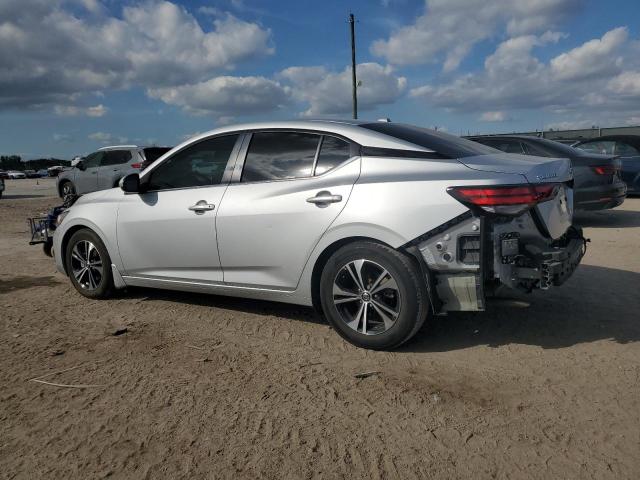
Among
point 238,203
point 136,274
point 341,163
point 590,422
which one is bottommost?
point 590,422

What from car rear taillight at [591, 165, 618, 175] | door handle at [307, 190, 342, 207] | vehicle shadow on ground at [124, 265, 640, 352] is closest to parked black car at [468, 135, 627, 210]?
A: car rear taillight at [591, 165, 618, 175]

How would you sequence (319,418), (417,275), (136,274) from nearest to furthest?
(319,418) < (417,275) < (136,274)

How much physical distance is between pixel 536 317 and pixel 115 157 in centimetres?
1305

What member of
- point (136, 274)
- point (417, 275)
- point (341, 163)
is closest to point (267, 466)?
point (417, 275)

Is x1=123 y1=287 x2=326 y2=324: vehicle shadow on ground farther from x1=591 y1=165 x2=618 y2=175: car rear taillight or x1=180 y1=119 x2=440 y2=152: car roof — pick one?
x1=591 y1=165 x2=618 y2=175: car rear taillight

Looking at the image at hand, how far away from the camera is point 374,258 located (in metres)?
3.62

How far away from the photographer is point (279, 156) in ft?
13.6

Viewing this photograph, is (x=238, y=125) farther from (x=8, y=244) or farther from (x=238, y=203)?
(x=8, y=244)

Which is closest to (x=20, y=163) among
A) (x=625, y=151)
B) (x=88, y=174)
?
(x=88, y=174)

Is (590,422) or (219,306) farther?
(219,306)

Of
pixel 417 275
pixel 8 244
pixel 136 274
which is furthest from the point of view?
pixel 8 244

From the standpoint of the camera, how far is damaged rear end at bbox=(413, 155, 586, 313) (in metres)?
3.32

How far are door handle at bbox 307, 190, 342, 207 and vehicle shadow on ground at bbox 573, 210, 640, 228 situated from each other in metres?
7.31

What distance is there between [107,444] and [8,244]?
25.1 feet
